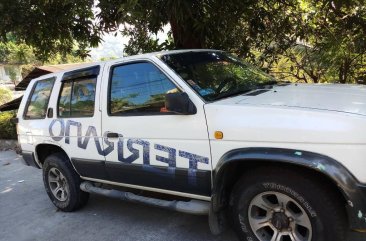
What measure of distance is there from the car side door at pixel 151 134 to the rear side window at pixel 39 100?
133 centimetres

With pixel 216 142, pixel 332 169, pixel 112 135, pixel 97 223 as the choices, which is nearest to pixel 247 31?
pixel 112 135

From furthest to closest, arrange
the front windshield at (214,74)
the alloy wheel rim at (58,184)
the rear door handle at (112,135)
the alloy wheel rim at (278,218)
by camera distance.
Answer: the alloy wheel rim at (58,184) → the rear door handle at (112,135) → the front windshield at (214,74) → the alloy wheel rim at (278,218)

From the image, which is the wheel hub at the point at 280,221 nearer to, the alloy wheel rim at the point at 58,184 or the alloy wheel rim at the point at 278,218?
the alloy wheel rim at the point at 278,218

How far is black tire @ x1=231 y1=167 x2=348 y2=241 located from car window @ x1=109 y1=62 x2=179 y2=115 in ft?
3.61

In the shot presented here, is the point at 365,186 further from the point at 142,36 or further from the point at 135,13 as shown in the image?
the point at 142,36

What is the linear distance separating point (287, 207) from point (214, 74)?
1544 millimetres

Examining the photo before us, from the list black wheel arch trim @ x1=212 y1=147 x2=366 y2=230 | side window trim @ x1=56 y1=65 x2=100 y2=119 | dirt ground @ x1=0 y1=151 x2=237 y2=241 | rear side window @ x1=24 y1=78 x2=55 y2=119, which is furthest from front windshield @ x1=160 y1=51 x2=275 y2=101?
rear side window @ x1=24 y1=78 x2=55 y2=119

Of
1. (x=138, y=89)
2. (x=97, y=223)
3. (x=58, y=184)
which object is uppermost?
(x=138, y=89)

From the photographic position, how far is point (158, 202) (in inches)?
163

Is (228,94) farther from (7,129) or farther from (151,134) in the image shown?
(7,129)

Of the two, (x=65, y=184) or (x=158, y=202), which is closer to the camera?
(x=158, y=202)

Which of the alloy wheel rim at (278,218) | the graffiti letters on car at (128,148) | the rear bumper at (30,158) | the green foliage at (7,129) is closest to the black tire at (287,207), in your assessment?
the alloy wheel rim at (278,218)

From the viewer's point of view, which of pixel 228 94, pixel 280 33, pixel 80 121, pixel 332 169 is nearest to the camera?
pixel 332 169

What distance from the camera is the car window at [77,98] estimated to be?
4691mm
